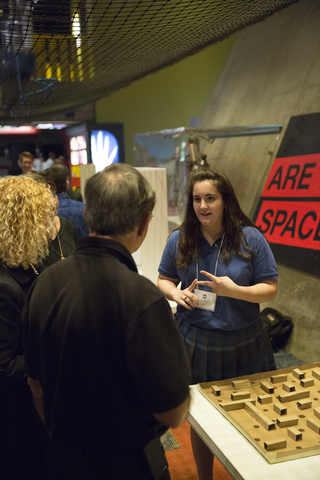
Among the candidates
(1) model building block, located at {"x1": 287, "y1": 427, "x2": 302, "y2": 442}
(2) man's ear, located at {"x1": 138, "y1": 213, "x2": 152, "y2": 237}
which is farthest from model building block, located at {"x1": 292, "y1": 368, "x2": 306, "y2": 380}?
(2) man's ear, located at {"x1": 138, "y1": 213, "x2": 152, "y2": 237}

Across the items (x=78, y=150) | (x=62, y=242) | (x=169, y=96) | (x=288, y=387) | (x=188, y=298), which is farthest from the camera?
(x=169, y=96)

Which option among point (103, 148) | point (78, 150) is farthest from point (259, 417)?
point (78, 150)

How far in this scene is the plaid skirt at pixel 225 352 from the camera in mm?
1802

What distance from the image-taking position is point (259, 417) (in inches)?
53.1

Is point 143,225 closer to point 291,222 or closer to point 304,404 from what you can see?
point 304,404

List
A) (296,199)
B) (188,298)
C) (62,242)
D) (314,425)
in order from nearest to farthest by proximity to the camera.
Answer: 1. (314,425)
2. (188,298)
3. (62,242)
4. (296,199)

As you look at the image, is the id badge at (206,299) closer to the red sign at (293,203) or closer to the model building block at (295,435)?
the model building block at (295,435)

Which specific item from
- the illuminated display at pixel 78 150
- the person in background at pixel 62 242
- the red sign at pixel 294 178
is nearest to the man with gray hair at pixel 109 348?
the person in background at pixel 62 242

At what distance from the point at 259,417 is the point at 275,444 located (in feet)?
0.52

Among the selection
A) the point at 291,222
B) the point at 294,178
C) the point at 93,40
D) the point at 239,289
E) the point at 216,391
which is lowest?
the point at 216,391

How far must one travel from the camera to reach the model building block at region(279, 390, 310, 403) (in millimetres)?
1458

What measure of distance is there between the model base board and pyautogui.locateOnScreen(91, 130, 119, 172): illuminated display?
6.88m

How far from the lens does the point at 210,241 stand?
6.36 ft

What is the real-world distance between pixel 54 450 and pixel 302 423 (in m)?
0.76
